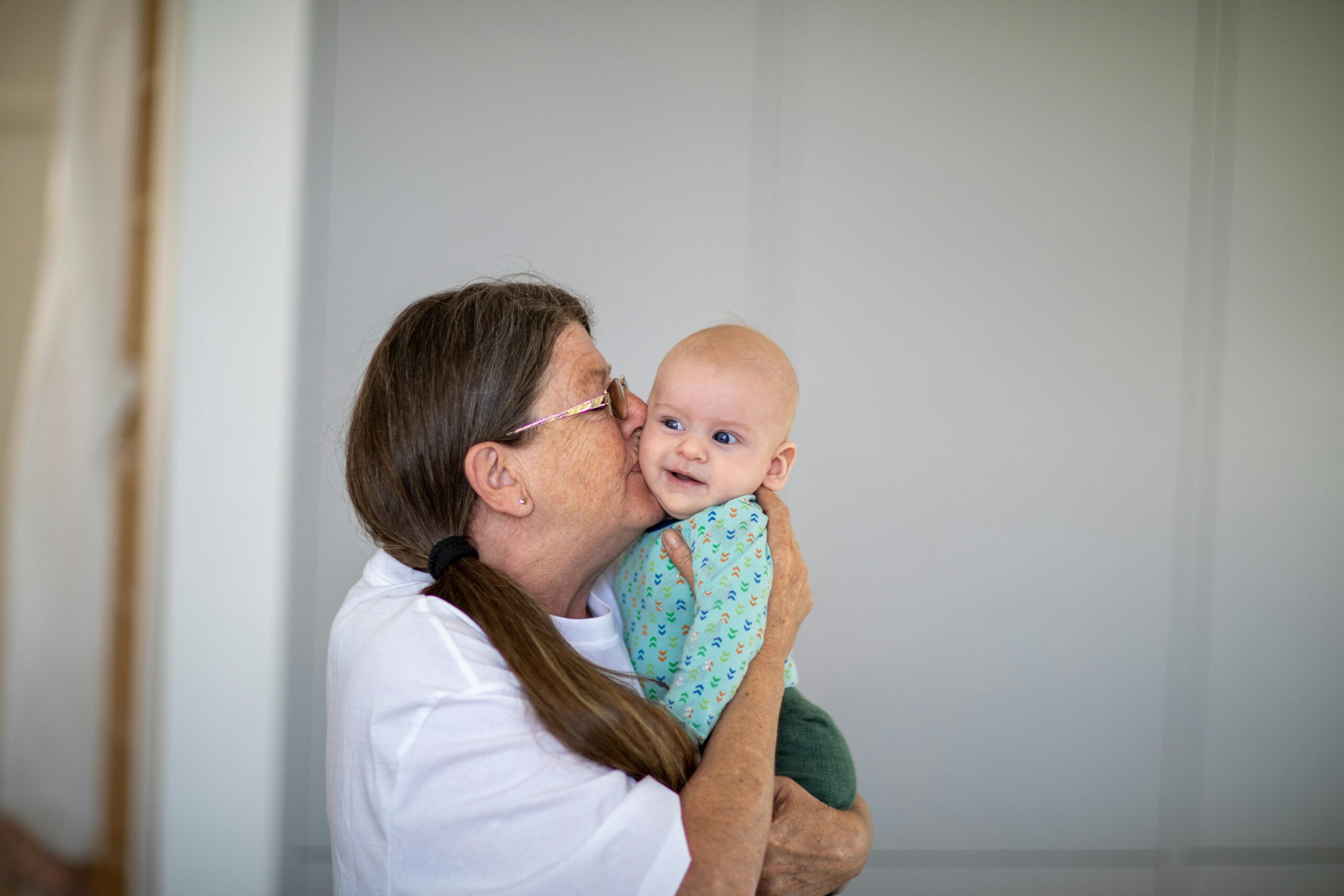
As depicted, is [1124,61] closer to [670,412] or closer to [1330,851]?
[670,412]

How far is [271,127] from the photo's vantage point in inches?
67.7

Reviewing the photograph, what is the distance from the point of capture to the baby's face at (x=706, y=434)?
166cm

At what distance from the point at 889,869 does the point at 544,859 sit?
2.23 m

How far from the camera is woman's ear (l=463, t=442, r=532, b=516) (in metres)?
1.51

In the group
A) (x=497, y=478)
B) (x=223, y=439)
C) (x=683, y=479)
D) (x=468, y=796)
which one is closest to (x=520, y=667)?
(x=468, y=796)

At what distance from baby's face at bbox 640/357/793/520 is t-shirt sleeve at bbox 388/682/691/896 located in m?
0.60

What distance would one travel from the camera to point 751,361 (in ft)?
5.61

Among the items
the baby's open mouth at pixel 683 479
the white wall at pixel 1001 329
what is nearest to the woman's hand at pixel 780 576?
the baby's open mouth at pixel 683 479

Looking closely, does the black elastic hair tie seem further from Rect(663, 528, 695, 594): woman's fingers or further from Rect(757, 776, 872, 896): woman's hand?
Rect(757, 776, 872, 896): woman's hand

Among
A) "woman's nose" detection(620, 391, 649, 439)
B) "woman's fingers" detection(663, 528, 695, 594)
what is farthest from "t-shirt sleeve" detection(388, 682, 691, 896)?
"woman's nose" detection(620, 391, 649, 439)

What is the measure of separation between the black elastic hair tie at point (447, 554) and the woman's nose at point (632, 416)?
38 centimetres

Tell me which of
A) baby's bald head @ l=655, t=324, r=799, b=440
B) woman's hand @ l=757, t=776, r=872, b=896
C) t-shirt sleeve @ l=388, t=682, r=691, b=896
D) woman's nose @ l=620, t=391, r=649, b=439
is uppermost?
baby's bald head @ l=655, t=324, r=799, b=440

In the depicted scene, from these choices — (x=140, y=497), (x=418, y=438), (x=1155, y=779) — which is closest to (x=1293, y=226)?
(x=1155, y=779)

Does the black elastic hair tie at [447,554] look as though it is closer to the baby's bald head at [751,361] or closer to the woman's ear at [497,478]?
the woman's ear at [497,478]
